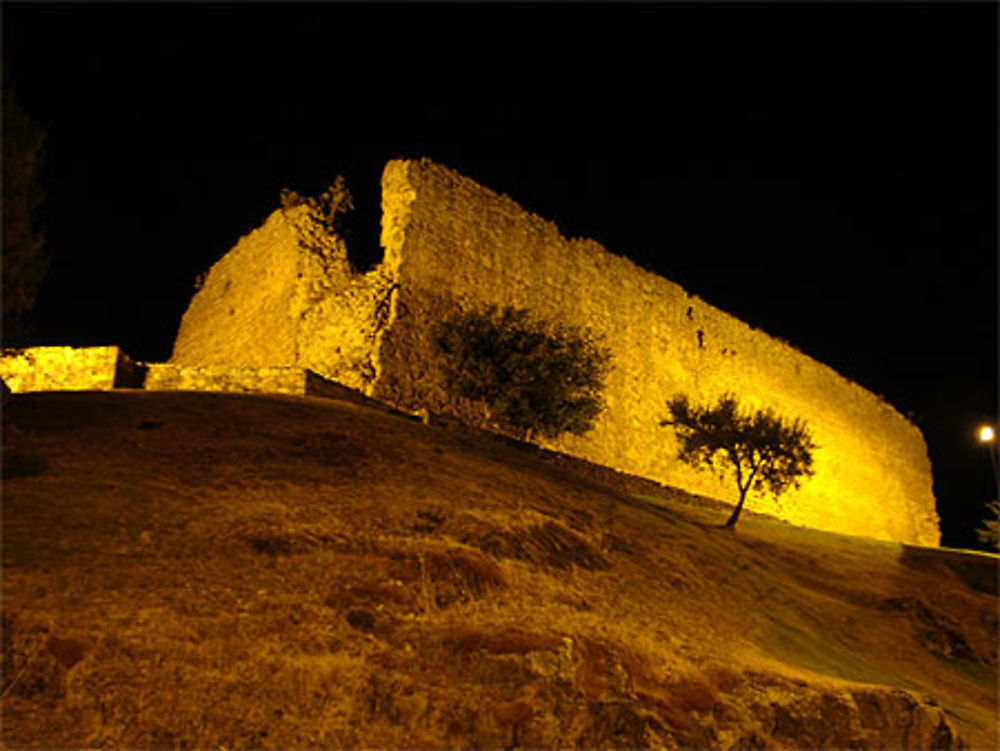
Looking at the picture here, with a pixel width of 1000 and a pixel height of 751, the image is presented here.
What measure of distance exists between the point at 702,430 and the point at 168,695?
17796 millimetres

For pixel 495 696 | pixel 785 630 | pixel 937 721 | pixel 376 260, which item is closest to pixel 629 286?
Result: pixel 376 260

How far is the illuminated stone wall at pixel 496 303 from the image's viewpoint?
19.9 metres

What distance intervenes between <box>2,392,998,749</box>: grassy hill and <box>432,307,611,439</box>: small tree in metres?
5.87

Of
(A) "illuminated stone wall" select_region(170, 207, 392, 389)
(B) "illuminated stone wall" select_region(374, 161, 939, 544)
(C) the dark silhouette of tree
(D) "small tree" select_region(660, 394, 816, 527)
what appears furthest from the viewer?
(B) "illuminated stone wall" select_region(374, 161, 939, 544)

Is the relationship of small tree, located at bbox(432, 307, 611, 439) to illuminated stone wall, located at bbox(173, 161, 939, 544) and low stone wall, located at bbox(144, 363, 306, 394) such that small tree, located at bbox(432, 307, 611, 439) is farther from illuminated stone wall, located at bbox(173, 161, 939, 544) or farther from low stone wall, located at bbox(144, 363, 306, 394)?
low stone wall, located at bbox(144, 363, 306, 394)

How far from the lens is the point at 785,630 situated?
10.6 m

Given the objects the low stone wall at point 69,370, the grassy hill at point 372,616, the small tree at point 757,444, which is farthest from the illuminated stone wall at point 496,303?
the grassy hill at point 372,616

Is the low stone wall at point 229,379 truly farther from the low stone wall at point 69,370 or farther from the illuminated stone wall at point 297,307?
the illuminated stone wall at point 297,307

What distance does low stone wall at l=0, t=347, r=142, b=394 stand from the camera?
15.7 m

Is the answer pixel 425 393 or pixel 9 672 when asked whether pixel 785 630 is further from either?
pixel 425 393

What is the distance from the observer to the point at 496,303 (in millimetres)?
22312

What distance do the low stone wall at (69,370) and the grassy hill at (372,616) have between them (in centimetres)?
333

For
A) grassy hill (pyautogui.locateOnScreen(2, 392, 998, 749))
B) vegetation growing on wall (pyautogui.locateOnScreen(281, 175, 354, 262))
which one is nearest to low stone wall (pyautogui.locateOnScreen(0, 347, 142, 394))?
grassy hill (pyautogui.locateOnScreen(2, 392, 998, 749))

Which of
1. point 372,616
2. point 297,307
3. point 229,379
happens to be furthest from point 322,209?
point 372,616
